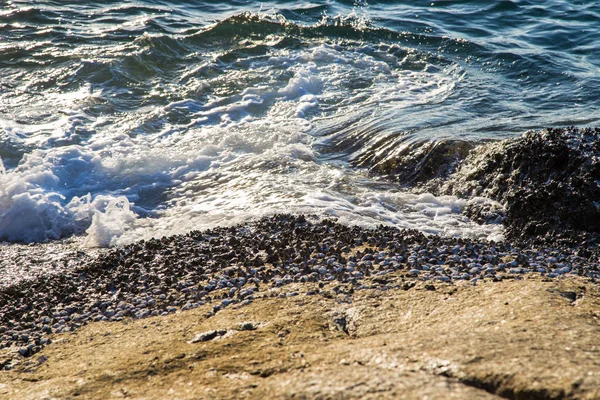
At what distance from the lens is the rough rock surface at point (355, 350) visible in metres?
3.18

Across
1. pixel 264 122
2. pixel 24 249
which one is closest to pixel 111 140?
pixel 264 122

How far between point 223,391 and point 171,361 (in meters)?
0.70

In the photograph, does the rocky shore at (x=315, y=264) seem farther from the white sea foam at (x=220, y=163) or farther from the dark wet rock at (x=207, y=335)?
the white sea foam at (x=220, y=163)

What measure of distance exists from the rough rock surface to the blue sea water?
282cm

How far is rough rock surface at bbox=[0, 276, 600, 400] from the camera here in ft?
10.4

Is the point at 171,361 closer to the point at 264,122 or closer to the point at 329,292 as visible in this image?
the point at 329,292

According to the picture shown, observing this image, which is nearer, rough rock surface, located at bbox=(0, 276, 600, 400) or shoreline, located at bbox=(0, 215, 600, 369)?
rough rock surface, located at bbox=(0, 276, 600, 400)

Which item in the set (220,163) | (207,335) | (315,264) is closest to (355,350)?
(207,335)

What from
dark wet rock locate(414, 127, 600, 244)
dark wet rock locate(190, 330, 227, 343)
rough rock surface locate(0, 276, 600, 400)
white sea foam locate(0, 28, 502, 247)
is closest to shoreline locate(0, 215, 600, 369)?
rough rock surface locate(0, 276, 600, 400)

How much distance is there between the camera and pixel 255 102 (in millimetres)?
12664

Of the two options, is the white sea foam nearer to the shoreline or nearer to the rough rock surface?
the shoreline

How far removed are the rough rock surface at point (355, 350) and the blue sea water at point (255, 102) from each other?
2.82 metres

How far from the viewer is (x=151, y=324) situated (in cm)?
488

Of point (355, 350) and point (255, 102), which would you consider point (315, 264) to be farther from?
point (255, 102)
